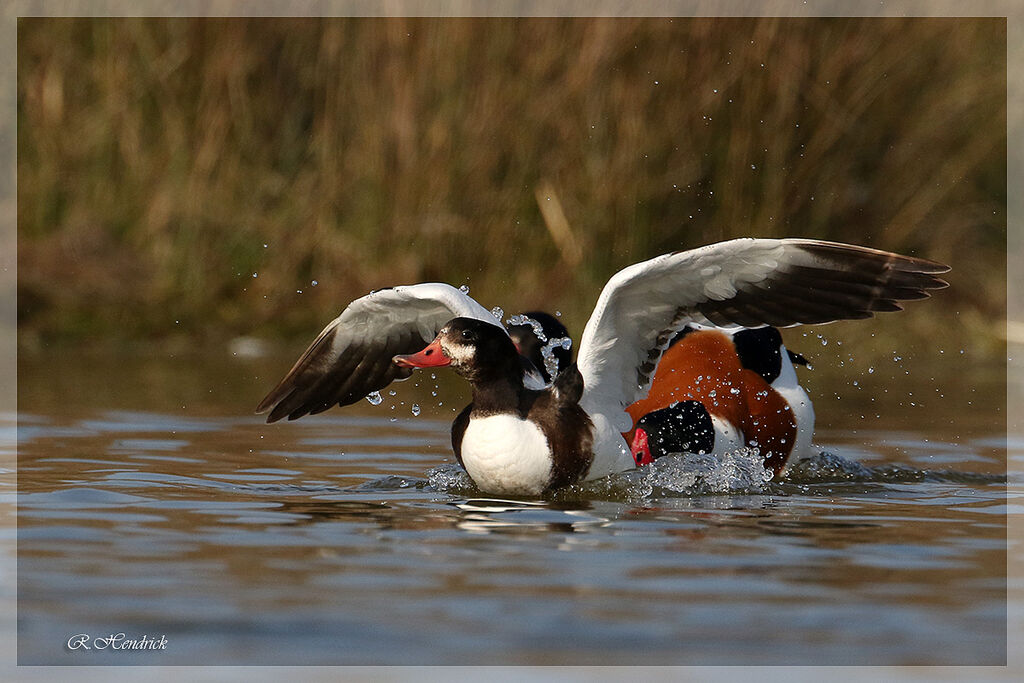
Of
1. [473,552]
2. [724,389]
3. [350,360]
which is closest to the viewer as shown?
[473,552]

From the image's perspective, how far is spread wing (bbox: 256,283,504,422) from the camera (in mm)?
7898

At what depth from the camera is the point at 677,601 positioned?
454 cm

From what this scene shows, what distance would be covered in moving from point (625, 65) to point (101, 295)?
394cm

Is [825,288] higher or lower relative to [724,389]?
higher

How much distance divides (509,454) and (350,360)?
175cm

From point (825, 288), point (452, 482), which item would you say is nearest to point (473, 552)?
point (452, 482)

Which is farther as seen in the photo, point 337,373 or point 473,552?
point 337,373

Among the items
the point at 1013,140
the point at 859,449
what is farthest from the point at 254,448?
the point at 1013,140

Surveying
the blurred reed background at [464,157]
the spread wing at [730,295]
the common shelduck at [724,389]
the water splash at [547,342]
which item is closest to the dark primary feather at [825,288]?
the spread wing at [730,295]

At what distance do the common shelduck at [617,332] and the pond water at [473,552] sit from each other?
0.19 meters

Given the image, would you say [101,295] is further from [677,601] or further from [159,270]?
[677,601]

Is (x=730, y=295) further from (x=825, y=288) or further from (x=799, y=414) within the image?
(x=799, y=414)

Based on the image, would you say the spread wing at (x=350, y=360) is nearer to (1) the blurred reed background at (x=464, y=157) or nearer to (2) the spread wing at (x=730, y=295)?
(2) the spread wing at (x=730, y=295)

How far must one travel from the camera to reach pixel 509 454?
6.55 m
